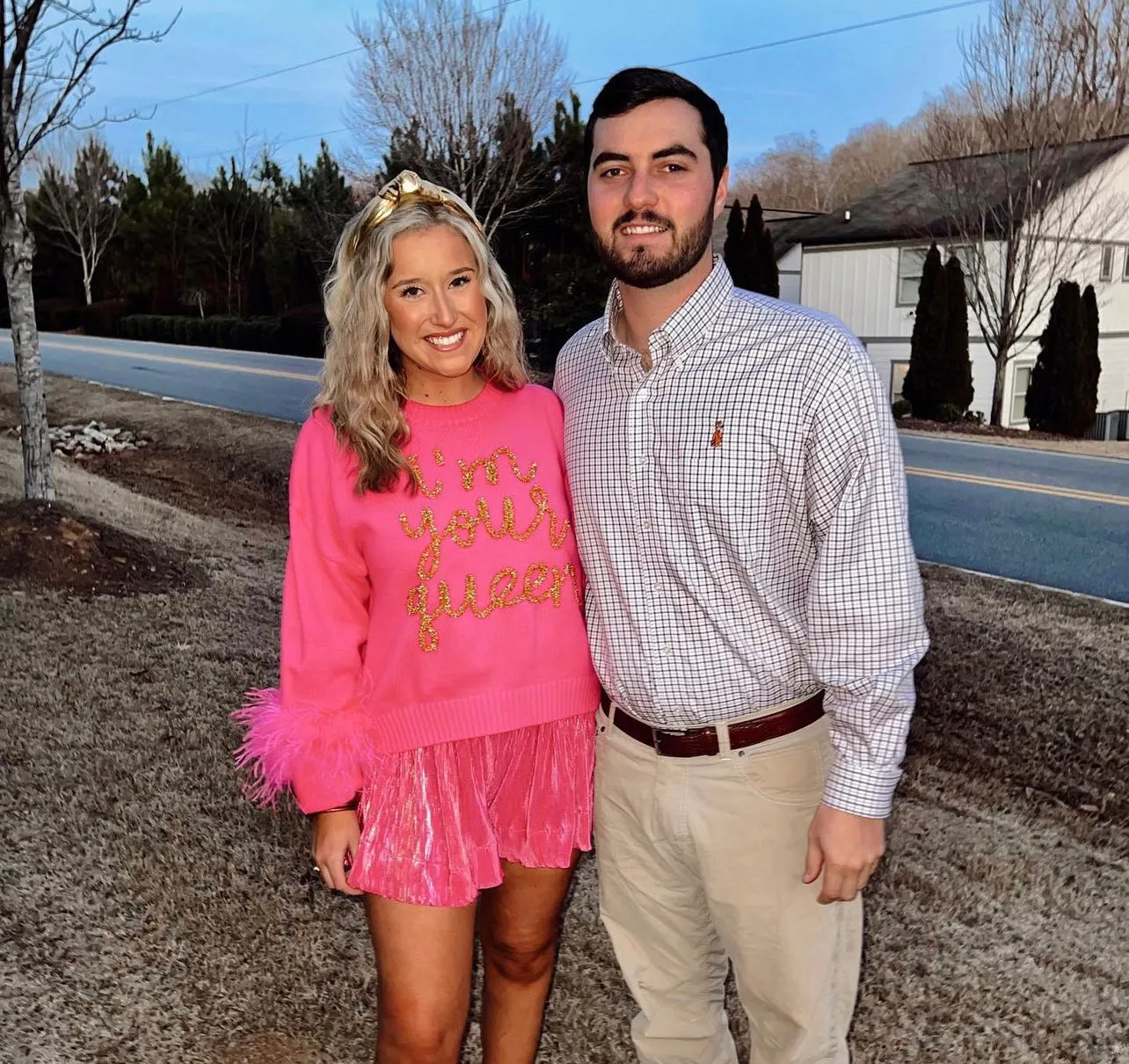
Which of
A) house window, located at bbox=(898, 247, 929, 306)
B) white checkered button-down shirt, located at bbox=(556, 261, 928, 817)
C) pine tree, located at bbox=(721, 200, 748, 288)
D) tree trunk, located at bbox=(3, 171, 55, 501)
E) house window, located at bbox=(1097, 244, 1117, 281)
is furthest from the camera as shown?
house window, located at bbox=(898, 247, 929, 306)

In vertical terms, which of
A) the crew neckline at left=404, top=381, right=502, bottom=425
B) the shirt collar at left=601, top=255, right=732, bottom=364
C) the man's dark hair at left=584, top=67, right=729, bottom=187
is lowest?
the crew neckline at left=404, top=381, right=502, bottom=425

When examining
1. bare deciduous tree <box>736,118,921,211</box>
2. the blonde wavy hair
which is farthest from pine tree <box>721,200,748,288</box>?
bare deciduous tree <box>736,118,921,211</box>

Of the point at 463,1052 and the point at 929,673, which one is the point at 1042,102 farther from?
the point at 463,1052

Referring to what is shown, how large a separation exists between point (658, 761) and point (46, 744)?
10.7 ft

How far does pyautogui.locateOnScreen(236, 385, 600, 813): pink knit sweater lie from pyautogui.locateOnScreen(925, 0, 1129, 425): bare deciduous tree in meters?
17.7

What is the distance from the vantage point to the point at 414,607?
220 cm

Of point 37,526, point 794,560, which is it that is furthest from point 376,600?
point 37,526

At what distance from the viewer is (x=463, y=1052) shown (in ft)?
9.43

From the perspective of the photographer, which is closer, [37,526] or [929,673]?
[929,673]

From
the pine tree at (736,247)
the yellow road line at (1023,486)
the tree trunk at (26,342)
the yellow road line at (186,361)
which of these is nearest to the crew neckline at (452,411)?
the tree trunk at (26,342)

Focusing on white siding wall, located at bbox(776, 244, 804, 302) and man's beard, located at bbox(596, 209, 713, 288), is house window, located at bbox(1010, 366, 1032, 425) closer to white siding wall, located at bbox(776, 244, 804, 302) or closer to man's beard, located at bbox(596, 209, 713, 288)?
white siding wall, located at bbox(776, 244, 804, 302)

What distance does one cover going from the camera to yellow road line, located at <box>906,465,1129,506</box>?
34.9ft

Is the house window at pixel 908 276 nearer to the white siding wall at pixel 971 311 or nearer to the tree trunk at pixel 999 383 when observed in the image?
the white siding wall at pixel 971 311

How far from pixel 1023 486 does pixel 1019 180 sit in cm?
884
